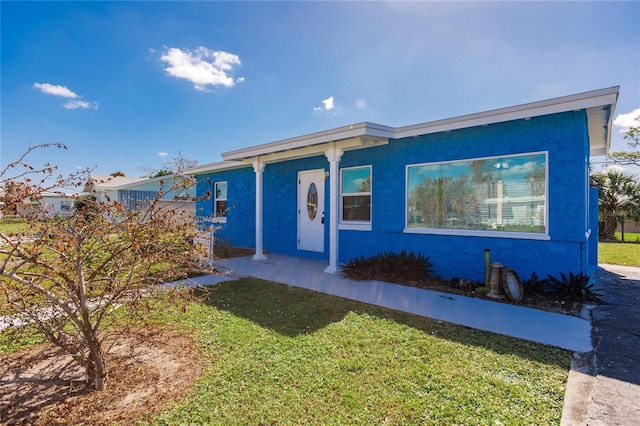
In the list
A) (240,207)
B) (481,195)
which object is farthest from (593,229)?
(240,207)

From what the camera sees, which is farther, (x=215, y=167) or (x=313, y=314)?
(x=215, y=167)

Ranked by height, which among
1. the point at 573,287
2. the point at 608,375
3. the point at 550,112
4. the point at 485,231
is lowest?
the point at 608,375

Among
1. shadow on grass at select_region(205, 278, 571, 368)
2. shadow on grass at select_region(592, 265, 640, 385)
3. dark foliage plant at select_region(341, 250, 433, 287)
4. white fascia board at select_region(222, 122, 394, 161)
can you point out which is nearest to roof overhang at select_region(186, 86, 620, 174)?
white fascia board at select_region(222, 122, 394, 161)

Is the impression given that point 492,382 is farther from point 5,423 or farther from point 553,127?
point 553,127

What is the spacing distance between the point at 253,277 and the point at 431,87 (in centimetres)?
793

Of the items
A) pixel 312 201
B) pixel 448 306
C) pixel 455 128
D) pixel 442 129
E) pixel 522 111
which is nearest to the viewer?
pixel 448 306

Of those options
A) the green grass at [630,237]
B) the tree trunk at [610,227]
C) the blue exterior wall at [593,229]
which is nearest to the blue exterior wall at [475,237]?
the blue exterior wall at [593,229]

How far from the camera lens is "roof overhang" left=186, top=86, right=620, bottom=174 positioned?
4914 millimetres

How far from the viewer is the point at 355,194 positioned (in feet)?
26.7

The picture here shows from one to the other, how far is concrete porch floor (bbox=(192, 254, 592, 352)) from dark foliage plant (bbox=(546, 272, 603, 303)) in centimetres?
90

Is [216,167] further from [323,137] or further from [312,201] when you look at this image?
[323,137]

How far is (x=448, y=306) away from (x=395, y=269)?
6.25 feet

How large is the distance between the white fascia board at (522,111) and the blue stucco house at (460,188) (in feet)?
0.05

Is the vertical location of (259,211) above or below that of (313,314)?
above
